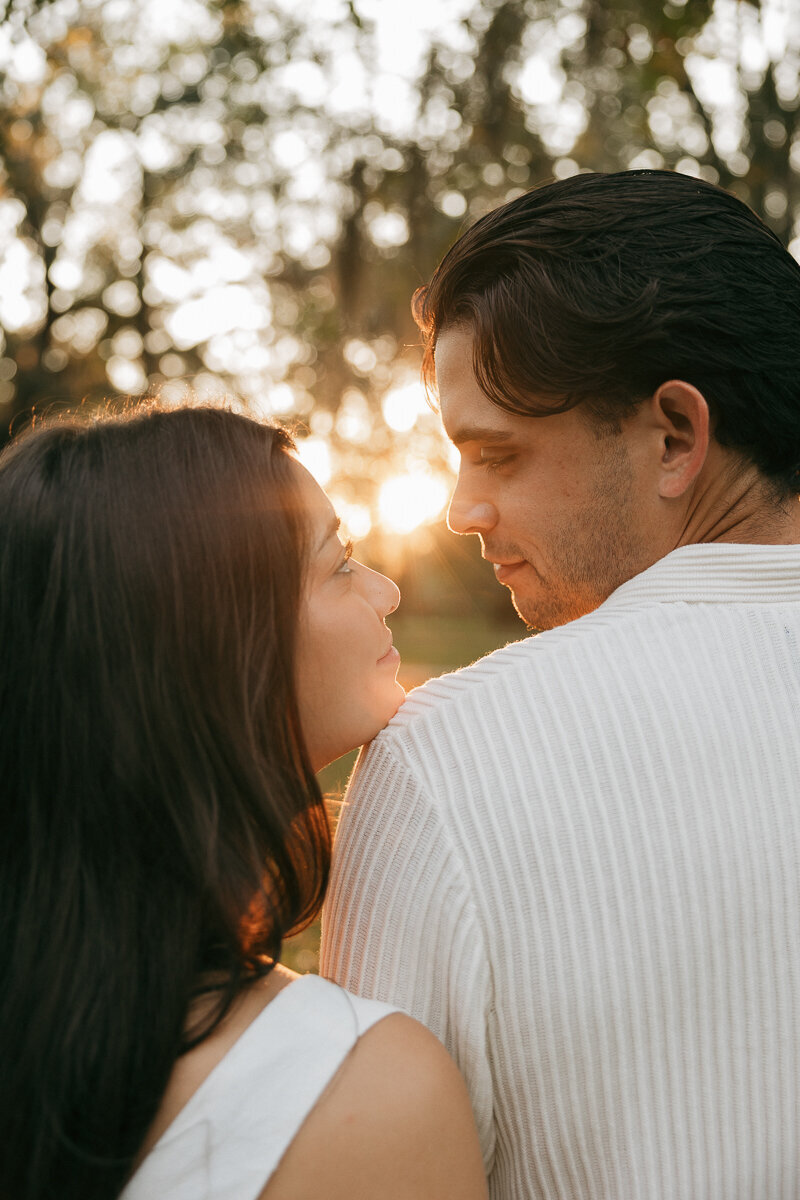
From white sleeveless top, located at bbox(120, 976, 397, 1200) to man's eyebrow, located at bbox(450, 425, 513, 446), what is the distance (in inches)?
55.7

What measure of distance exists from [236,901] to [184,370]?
683 inches

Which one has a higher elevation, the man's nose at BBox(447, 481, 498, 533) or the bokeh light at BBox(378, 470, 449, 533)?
the man's nose at BBox(447, 481, 498, 533)

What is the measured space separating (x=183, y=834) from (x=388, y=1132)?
43cm

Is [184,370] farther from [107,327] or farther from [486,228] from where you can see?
[486,228]

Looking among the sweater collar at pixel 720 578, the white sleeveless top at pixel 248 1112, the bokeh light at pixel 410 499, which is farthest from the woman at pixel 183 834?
the bokeh light at pixel 410 499

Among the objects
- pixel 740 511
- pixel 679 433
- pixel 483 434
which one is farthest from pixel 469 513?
pixel 740 511

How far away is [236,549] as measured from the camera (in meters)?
1.47

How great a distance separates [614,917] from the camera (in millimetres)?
1312

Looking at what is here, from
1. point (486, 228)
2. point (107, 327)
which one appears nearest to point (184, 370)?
point (107, 327)

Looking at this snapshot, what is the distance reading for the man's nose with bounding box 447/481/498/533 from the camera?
7.98 ft

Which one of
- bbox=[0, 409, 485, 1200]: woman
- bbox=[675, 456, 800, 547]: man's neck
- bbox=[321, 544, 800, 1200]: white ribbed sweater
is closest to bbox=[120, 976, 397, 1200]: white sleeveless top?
bbox=[0, 409, 485, 1200]: woman

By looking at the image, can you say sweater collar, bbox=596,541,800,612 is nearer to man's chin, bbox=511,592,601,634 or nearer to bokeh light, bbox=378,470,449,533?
man's chin, bbox=511,592,601,634

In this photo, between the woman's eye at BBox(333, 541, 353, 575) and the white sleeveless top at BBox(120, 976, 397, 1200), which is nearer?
the white sleeveless top at BBox(120, 976, 397, 1200)

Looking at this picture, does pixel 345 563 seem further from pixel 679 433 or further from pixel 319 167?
pixel 319 167
